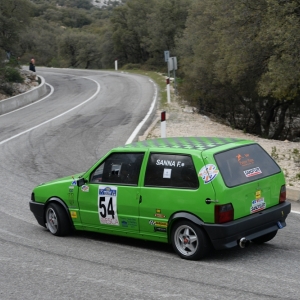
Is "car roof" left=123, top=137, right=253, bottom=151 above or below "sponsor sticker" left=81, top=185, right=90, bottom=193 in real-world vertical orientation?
above

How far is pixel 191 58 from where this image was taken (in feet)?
116

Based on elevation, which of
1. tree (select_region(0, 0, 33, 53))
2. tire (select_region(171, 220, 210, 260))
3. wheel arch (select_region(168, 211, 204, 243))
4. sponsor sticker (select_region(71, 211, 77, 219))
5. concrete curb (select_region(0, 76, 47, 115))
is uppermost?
tree (select_region(0, 0, 33, 53))

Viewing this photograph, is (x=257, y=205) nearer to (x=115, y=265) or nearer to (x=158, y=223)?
(x=158, y=223)

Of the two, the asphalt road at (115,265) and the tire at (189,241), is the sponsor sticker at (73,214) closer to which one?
the asphalt road at (115,265)

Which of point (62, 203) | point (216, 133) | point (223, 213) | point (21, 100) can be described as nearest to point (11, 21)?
point (21, 100)

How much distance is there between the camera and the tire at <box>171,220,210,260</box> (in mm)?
6875

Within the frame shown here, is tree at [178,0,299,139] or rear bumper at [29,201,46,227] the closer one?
rear bumper at [29,201,46,227]

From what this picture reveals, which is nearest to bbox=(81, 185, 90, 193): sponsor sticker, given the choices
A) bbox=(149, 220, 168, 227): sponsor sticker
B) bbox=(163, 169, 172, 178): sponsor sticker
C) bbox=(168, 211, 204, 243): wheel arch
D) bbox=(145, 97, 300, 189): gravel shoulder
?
bbox=(149, 220, 168, 227): sponsor sticker

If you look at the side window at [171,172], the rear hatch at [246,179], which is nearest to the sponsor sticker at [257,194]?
the rear hatch at [246,179]

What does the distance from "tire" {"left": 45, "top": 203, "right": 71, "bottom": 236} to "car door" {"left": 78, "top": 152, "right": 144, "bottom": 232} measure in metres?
0.44

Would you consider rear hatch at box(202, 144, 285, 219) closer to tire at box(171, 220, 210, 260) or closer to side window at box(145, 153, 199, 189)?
side window at box(145, 153, 199, 189)

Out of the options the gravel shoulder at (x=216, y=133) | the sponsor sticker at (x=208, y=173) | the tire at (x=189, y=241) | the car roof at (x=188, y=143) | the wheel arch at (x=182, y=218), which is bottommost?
the gravel shoulder at (x=216, y=133)

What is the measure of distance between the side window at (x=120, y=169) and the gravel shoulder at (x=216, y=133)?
165 inches

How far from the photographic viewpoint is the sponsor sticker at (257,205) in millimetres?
7078
